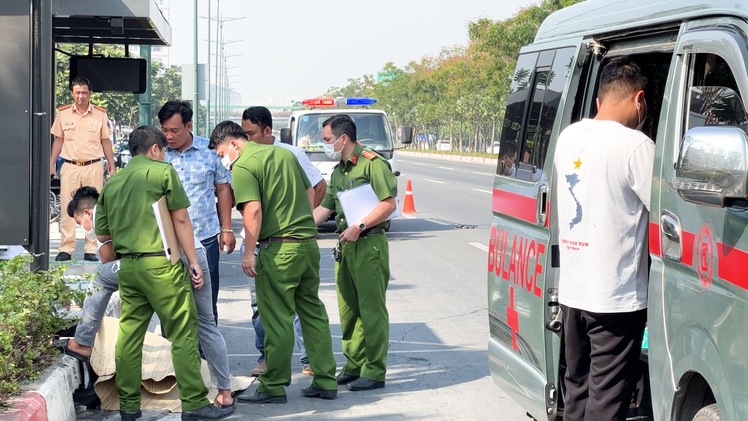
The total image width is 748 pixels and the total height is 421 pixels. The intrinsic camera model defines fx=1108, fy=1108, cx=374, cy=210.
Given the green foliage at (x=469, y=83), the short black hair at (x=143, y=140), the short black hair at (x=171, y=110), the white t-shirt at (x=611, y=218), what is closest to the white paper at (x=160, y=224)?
the short black hair at (x=143, y=140)

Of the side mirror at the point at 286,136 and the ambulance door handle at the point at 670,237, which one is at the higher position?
the side mirror at the point at 286,136

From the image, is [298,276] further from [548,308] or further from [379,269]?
[548,308]

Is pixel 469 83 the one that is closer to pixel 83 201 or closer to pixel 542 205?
pixel 83 201

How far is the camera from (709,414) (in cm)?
376

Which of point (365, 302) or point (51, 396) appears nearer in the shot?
point (51, 396)

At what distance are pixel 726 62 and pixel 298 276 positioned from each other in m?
3.92

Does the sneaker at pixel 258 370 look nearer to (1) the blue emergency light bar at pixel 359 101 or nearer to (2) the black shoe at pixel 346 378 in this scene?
(2) the black shoe at pixel 346 378

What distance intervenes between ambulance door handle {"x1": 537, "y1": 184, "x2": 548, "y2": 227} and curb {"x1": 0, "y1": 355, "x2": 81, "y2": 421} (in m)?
2.67

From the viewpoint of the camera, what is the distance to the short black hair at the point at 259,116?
752cm

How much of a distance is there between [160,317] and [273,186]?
1164 millimetres

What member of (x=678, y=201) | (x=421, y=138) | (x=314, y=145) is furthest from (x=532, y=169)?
(x=421, y=138)

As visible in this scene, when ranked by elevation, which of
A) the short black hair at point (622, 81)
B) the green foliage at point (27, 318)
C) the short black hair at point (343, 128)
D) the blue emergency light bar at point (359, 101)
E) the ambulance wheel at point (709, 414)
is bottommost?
the green foliage at point (27, 318)

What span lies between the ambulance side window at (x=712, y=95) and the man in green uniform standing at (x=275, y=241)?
352 cm

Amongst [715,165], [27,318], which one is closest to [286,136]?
[27,318]
